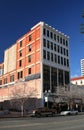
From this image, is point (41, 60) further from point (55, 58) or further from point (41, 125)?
point (41, 125)

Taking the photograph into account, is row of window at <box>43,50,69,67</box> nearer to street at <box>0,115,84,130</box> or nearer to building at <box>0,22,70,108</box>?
building at <box>0,22,70,108</box>

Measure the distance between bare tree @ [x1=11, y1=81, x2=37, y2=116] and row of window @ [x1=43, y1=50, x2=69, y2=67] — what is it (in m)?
11.3

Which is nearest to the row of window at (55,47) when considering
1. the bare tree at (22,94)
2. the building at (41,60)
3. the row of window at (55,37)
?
the building at (41,60)

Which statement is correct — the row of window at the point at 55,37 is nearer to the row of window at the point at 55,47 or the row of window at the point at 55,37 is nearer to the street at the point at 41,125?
the row of window at the point at 55,47

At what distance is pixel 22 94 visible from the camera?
66.5 m

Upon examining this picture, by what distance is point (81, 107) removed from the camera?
78062 millimetres

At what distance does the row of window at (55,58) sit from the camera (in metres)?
74.0

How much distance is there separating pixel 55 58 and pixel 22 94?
18314mm

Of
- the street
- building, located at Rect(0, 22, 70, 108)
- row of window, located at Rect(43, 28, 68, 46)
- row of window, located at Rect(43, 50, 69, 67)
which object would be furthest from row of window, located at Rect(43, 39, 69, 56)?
the street

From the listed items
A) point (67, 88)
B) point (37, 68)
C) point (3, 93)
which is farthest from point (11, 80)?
point (67, 88)

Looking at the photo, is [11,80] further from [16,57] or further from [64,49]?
[64,49]

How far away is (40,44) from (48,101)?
1802cm

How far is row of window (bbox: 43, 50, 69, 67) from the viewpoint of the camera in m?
74.0

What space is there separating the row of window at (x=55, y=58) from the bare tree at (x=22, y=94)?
1125 centimetres
